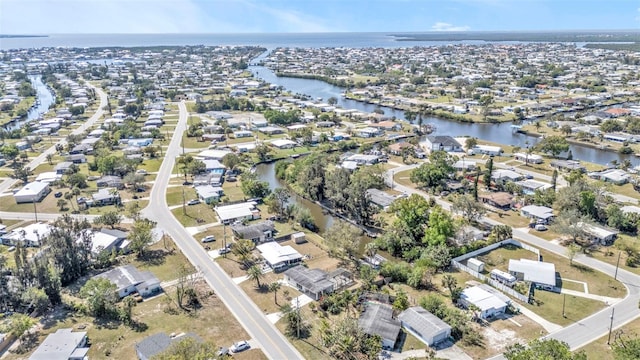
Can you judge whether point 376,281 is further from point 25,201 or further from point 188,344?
point 25,201

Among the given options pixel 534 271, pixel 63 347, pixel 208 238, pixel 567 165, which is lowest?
pixel 63 347

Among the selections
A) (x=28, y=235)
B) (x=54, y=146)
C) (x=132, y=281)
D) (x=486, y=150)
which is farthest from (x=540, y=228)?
(x=54, y=146)

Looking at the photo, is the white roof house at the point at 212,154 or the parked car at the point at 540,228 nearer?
the parked car at the point at 540,228

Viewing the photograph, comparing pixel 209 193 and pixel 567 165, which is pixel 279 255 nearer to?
pixel 209 193

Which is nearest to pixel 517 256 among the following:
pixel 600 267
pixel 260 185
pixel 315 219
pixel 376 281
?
pixel 600 267

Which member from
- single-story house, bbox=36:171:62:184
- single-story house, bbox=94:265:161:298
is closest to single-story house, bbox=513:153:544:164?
single-story house, bbox=94:265:161:298

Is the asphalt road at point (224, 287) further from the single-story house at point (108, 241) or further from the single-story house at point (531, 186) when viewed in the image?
the single-story house at point (531, 186)

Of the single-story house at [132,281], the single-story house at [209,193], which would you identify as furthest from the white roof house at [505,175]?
the single-story house at [132,281]
